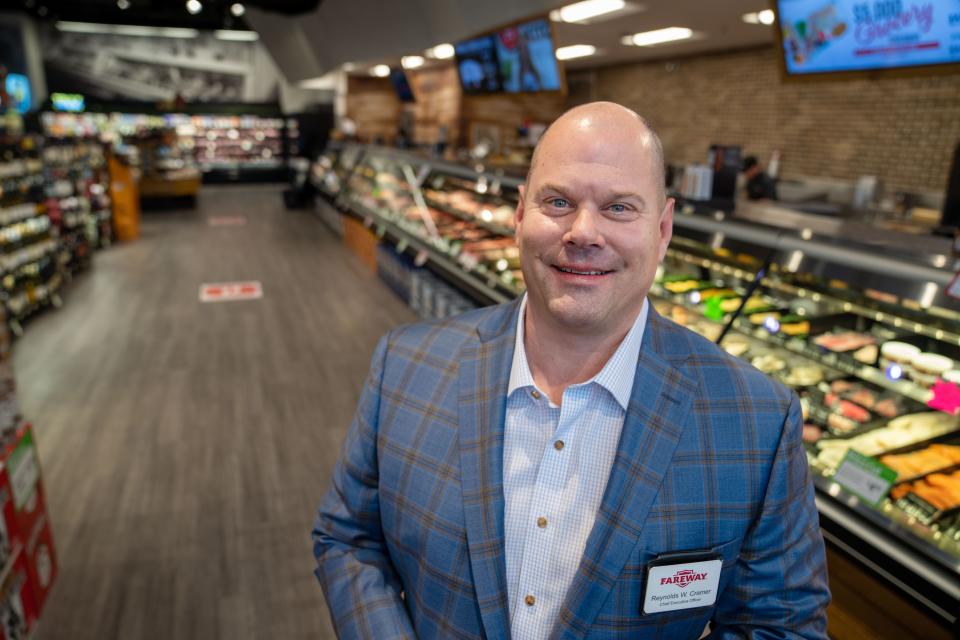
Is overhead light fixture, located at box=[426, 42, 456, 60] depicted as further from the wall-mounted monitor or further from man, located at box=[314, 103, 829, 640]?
the wall-mounted monitor

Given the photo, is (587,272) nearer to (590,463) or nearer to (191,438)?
(590,463)

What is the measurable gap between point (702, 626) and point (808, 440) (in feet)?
4.71

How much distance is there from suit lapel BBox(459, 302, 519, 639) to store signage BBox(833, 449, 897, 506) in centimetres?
139

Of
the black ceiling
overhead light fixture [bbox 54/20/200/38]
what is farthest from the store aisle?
overhead light fixture [bbox 54/20/200/38]

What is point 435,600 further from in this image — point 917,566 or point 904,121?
point 904,121

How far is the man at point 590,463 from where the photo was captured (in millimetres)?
1080

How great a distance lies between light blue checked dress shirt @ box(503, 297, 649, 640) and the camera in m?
1.14

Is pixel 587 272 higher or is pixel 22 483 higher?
pixel 587 272

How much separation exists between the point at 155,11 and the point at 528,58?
1466 centimetres

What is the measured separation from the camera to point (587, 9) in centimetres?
559

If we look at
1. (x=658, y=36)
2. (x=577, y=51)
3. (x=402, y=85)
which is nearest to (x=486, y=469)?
(x=658, y=36)

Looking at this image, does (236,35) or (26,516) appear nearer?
(26,516)

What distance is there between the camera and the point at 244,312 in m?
6.96

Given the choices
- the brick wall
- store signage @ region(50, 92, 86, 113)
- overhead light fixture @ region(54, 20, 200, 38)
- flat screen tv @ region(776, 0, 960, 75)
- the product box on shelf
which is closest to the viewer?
the product box on shelf
